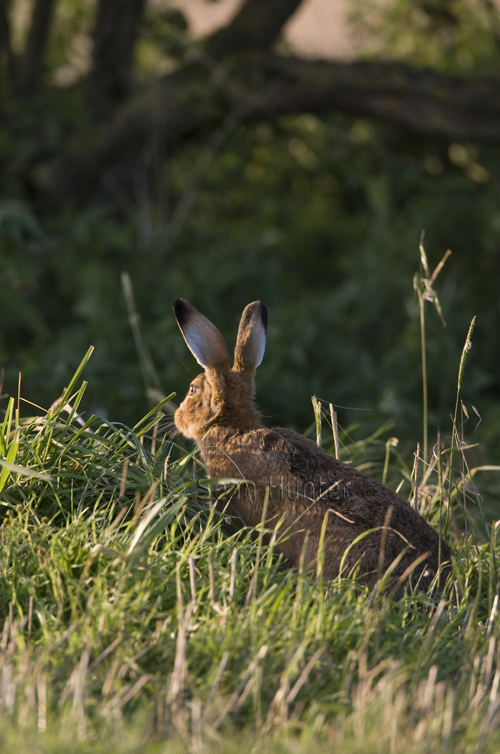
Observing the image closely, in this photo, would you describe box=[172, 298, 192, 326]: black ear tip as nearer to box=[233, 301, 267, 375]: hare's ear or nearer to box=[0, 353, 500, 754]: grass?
Result: box=[233, 301, 267, 375]: hare's ear

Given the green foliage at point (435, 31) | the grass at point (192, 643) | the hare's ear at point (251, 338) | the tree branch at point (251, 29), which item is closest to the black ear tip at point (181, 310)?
the hare's ear at point (251, 338)

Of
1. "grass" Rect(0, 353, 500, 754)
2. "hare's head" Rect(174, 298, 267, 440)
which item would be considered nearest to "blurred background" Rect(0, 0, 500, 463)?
"hare's head" Rect(174, 298, 267, 440)

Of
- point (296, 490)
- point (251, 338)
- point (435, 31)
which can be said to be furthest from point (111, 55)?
point (296, 490)

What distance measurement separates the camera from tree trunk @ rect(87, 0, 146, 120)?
8883mm

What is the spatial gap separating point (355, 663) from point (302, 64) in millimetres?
8147

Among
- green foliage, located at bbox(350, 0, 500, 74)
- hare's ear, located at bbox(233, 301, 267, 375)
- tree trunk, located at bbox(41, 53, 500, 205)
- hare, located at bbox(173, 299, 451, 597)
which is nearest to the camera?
hare, located at bbox(173, 299, 451, 597)

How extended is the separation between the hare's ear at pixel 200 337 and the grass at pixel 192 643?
80 centimetres

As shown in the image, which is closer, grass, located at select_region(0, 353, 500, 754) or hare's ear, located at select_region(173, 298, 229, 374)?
grass, located at select_region(0, 353, 500, 754)

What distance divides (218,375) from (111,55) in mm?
6393

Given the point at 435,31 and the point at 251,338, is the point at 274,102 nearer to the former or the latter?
the point at 435,31

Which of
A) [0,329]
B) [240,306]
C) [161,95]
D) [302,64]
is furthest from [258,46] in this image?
[0,329]

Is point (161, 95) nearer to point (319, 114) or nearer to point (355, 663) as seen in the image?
point (319, 114)

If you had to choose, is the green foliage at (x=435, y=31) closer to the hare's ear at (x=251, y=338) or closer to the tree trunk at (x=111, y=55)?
the tree trunk at (x=111, y=55)

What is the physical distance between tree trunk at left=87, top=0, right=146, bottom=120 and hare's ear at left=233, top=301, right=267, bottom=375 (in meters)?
5.98
